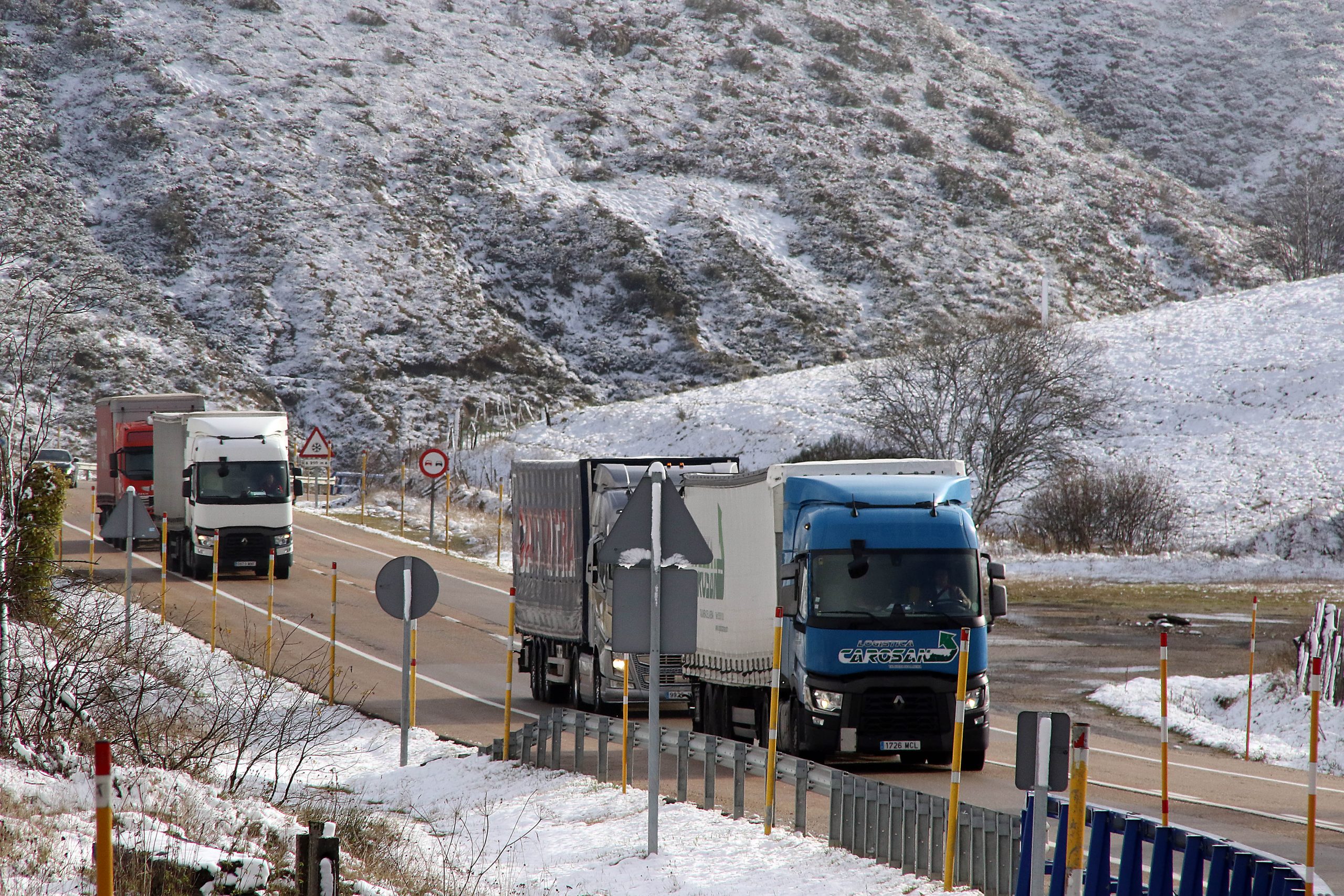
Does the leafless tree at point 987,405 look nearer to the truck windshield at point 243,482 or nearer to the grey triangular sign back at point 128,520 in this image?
the truck windshield at point 243,482

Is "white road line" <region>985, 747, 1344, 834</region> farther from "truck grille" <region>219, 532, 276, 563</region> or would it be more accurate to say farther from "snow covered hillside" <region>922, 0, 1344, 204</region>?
"snow covered hillside" <region>922, 0, 1344, 204</region>

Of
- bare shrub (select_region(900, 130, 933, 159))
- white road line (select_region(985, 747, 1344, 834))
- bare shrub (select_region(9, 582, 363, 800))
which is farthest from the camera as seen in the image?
bare shrub (select_region(900, 130, 933, 159))

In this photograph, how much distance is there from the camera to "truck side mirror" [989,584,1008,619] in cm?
1470

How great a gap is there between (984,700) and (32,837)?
9.60 meters

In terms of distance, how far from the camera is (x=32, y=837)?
8055 mm

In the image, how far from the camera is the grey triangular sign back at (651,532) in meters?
11.3

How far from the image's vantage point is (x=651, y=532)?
37.2ft

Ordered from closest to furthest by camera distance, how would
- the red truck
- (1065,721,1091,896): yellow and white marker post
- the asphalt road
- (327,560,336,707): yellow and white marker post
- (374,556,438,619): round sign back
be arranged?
1. (1065,721,1091,896): yellow and white marker post
2. the asphalt road
3. (374,556,438,619): round sign back
4. (327,560,336,707): yellow and white marker post
5. the red truck

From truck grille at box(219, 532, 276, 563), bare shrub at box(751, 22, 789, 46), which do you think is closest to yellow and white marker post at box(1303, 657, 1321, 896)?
truck grille at box(219, 532, 276, 563)

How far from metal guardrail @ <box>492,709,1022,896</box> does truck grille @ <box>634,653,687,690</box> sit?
3222 mm

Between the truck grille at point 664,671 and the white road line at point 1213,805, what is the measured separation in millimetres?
5523

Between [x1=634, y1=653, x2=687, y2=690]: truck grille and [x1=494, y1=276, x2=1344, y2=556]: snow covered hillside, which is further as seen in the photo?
[x1=494, y1=276, x2=1344, y2=556]: snow covered hillside

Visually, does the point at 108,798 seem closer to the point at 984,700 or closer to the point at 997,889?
the point at 997,889

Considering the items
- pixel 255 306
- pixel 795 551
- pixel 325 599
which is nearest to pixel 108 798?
pixel 795 551
